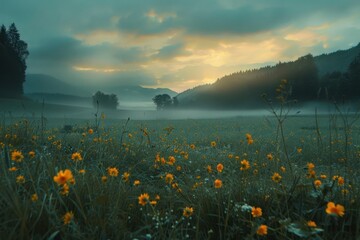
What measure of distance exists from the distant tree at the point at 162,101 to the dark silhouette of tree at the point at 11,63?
39.2 meters

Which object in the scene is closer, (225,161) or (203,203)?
(203,203)

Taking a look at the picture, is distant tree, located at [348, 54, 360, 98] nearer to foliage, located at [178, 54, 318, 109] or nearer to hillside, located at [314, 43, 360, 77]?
foliage, located at [178, 54, 318, 109]

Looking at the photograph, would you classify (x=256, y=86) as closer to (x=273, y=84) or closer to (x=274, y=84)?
(x=273, y=84)

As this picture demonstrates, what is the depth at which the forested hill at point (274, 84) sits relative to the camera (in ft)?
149

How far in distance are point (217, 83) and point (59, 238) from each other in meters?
92.5

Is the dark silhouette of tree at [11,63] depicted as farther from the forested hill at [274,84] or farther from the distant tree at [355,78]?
the distant tree at [355,78]

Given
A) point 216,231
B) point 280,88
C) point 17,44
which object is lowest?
→ point 216,231

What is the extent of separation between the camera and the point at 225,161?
639 cm

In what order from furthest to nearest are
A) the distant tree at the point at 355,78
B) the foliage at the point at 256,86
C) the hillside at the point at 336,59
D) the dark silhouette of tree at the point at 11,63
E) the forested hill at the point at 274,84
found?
the hillside at the point at 336,59
the dark silhouette of tree at the point at 11,63
the foliage at the point at 256,86
the forested hill at the point at 274,84
the distant tree at the point at 355,78

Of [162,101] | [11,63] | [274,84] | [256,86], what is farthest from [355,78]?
[11,63]

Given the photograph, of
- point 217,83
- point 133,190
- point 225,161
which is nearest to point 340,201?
point 133,190

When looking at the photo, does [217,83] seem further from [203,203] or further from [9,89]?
[203,203]

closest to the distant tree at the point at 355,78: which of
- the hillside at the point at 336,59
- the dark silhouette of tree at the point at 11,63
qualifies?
the dark silhouette of tree at the point at 11,63

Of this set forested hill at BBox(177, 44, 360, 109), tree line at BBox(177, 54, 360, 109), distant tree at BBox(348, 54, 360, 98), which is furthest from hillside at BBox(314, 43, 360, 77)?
distant tree at BBox(348, 54, 360, 98)
